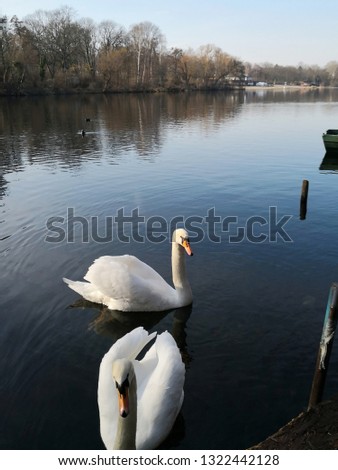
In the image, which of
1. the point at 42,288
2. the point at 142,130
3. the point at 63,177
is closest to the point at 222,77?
the point at 142,130

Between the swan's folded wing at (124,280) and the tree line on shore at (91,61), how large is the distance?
90.2 m

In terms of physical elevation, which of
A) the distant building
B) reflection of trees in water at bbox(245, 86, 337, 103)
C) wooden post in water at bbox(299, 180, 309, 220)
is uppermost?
the distant building

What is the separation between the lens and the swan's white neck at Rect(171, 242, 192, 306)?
407 inches

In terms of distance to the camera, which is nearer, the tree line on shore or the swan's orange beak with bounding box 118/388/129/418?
the swan's orange beak with bounding box 118/388/129/418

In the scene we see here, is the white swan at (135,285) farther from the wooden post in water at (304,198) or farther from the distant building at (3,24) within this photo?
the distant building at (3,24)

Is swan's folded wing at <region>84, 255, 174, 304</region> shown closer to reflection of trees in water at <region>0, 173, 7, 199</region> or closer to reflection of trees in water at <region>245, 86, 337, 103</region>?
reflection of trees in water at <region>0, 173, 7, 199</region>

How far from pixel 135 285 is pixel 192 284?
89.9 inches

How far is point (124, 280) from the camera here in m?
9.88

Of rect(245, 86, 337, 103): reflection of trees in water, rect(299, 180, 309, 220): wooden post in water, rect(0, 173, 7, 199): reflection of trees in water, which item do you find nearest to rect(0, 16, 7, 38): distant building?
rect(245, 86, 337, 103): reflection of trees in water

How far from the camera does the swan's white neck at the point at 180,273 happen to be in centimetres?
1034

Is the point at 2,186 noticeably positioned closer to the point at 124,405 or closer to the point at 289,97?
the point at 124,405

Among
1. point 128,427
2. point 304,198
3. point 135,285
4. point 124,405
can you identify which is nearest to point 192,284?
point 135,285

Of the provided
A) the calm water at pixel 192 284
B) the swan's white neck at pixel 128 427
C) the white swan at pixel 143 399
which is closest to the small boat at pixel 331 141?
the calm water at pixel 192 284

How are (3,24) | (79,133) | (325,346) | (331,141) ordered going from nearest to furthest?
(325,346) < (331,141) < (79,133) < (3,24)
